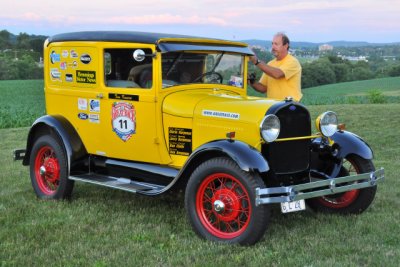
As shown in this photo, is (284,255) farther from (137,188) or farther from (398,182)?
(398,182)

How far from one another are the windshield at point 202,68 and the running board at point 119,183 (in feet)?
3.47

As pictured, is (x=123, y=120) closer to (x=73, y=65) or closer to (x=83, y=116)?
(x=83, y=116)

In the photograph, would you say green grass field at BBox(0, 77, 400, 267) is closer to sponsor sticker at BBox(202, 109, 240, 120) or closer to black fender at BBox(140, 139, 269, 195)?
black fender at BBox(140, 139, 269, 195)

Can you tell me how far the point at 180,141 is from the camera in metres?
5.18

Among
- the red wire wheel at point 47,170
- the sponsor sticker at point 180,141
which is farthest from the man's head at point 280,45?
the red wire wheel at point 47,170

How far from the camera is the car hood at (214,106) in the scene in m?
4.75

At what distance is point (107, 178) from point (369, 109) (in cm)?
1188

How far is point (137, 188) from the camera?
205 inches

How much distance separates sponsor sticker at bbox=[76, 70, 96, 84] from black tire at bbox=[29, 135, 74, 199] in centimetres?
79

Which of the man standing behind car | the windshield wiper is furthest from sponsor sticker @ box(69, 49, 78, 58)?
the man standing behind car

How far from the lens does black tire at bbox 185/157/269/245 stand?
4.31 metres

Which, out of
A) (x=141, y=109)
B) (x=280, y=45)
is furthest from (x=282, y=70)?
(x=141, y=109)

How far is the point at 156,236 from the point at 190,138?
1.03 m

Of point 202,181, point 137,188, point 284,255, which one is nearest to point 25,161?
point 137,188
